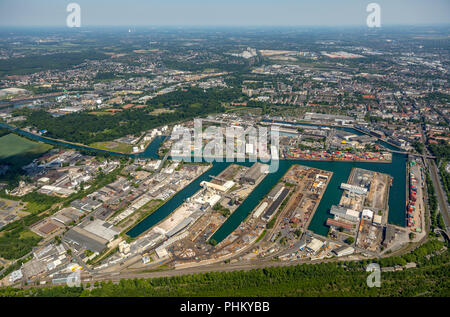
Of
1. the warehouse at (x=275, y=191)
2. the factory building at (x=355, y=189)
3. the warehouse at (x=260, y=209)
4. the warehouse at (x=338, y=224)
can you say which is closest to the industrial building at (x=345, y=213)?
the warehouse at (x=338, y=224)

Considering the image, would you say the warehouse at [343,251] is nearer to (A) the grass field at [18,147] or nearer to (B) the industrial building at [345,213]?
(B) the industrial building at [345,213]

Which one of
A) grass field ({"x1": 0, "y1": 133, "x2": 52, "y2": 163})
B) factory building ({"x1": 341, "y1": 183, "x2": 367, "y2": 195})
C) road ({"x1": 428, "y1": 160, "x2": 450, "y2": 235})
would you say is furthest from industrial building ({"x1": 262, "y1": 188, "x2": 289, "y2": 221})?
grass field ({"x1": 0, "y1": 133, "x2": 52, "y2": 163})

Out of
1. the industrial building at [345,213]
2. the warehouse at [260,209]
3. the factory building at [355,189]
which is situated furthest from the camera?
the factory building at [355,189]

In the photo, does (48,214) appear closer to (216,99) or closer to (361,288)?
(361,288)

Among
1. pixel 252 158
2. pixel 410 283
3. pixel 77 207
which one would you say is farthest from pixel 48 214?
pixel 410 283

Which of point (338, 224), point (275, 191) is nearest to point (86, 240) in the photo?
point (275, 191)

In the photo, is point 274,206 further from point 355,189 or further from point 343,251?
point 355,189
